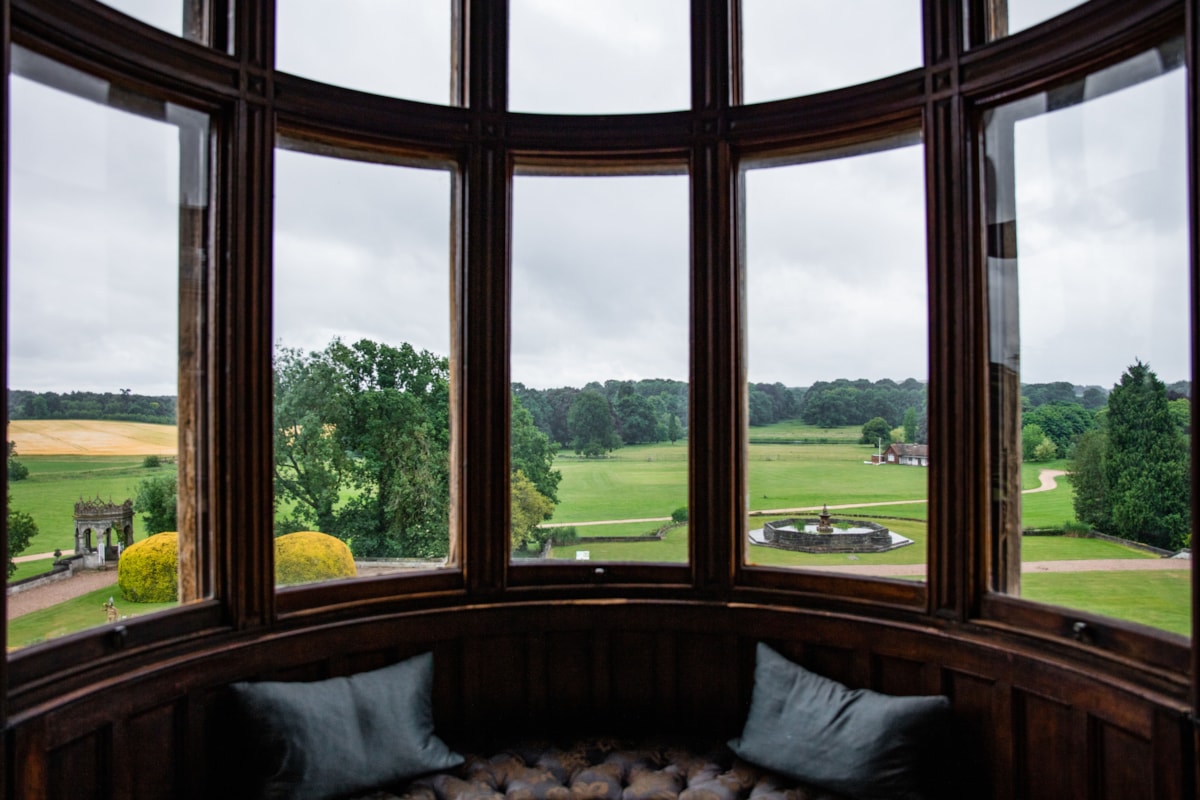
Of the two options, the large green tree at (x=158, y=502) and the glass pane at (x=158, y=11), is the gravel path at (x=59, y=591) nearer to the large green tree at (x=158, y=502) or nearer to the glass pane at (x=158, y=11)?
the large green tree at (x=158, y=502)

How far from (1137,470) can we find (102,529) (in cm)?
274

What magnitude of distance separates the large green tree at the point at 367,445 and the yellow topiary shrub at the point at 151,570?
0.33 meters

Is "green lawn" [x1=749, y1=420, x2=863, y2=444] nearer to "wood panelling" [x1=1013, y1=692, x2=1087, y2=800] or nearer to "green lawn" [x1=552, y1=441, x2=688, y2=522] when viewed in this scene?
"green lawn" [x1=552, y1=441, x2=688, y2=522]

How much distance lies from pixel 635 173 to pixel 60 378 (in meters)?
1.86

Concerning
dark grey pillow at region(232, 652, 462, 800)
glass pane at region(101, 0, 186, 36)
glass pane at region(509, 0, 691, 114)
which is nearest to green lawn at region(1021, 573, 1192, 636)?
dark grey pillow at region(232, 652, 462, 800)

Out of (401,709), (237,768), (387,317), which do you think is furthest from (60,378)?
(401,709)

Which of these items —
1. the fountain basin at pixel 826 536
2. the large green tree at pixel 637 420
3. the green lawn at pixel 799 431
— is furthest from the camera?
the large green tree at pixel 637 420

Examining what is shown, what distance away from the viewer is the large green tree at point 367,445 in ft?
7.59

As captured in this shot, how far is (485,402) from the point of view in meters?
2.49

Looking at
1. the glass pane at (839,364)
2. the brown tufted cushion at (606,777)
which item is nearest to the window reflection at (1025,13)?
the glass pane at (839,364)

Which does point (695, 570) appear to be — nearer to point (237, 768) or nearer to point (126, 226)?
point (237, 768)

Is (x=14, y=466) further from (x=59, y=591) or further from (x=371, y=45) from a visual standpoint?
(x=371, y=45)

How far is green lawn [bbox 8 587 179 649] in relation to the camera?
1.74 metres

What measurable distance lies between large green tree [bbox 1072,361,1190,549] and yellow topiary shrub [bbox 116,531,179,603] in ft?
8.30
